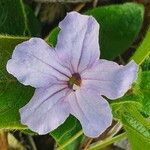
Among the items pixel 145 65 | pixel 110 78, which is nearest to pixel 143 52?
pixel 145 65

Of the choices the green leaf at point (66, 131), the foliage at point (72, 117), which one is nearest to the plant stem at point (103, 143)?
the foliage at point (72, 117)

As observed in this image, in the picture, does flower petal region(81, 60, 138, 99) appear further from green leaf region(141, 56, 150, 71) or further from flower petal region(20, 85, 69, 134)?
green leaf region(141, 56, 150, 71)

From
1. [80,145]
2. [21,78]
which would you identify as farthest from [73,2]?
[21,78]

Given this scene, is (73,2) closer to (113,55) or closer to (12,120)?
(113,55)

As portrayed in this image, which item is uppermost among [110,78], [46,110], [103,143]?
[110,78]

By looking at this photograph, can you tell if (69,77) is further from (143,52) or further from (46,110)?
(143,52)

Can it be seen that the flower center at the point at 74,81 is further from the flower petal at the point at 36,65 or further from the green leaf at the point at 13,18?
the green leaf at the point at 13,18
